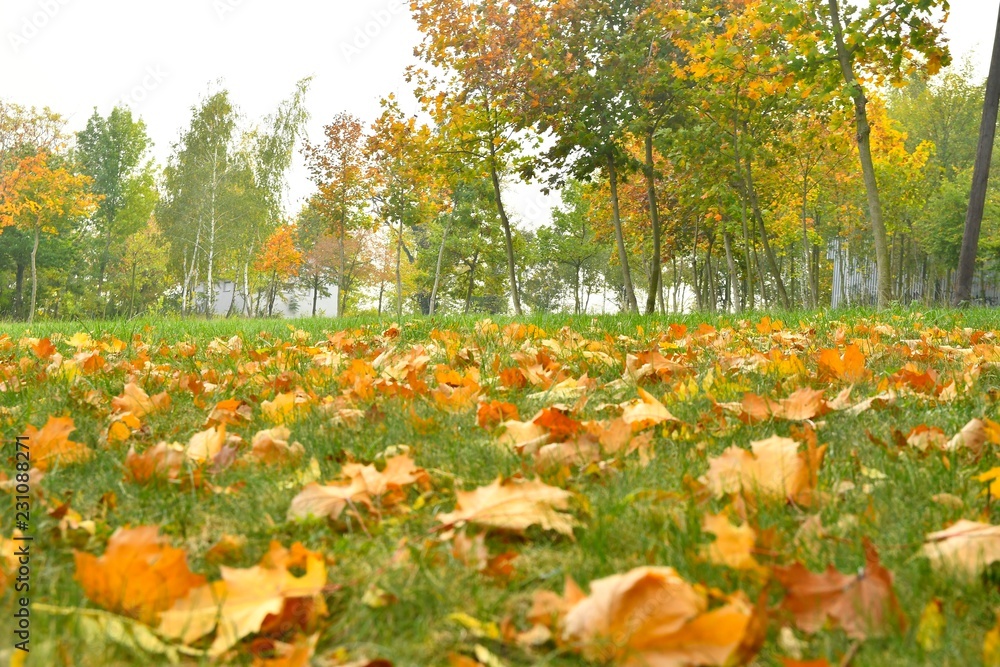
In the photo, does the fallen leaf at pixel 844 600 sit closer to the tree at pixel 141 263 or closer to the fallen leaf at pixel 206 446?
the fallen leaf at pixel 206 446

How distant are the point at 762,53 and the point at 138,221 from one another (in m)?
43.0

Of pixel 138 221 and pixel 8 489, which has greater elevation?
pixel 138 221

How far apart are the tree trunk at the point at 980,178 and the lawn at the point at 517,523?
8508 mm

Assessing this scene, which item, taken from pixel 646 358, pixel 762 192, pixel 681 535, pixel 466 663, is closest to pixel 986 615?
pixel 681 535

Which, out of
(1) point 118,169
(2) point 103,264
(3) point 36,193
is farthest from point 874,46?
(2) point 103,264


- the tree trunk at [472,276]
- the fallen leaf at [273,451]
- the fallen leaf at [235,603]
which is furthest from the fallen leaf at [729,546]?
the tree trunk at [472,276]

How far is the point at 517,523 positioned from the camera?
56.2 inches

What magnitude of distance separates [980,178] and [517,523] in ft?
37.0

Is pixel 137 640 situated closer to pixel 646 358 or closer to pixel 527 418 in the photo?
pixel 527 418

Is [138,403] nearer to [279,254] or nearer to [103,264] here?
[279,254]

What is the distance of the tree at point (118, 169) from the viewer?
43506 millimetres

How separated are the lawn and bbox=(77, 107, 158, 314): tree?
1813 inches

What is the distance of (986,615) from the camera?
3.64ft

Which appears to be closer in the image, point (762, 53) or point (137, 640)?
point (137, 640)
